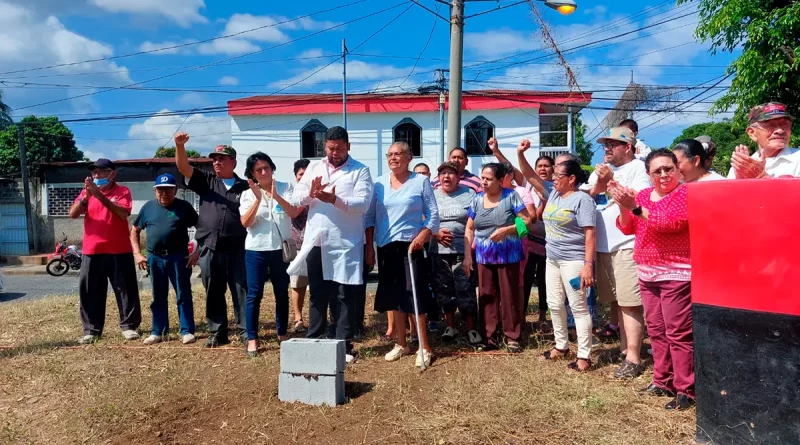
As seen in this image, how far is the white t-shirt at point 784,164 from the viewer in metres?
3.53

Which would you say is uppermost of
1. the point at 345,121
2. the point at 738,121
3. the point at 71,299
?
the point at 345,121

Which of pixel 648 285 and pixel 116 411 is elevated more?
pixel 648 285

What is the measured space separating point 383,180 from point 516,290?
1528 mm

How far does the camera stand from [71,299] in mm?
8391

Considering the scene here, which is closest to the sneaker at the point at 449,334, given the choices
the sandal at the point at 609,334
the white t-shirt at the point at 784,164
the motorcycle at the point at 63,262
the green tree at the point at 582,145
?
the sandal at the point at 609,334

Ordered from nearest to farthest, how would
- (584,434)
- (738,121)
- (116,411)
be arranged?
(584,434), (116,411), (738,121)

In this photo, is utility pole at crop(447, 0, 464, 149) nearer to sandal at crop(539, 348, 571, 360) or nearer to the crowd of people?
the crowd of people

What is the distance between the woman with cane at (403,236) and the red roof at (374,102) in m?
17.1

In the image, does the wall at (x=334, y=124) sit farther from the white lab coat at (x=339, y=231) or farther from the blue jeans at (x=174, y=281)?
the white lab coat at (x=339, y=231)

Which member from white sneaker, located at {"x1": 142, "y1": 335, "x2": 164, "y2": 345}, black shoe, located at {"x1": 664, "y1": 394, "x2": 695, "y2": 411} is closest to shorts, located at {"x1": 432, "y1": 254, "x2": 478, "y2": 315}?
black shoe, located at {"x1": 664, "y1": 394, "x2": 695, "y2": 411}

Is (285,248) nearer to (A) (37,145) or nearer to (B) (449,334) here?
(B) (449,334)

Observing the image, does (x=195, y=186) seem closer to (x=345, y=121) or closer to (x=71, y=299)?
(x=71, y=299)

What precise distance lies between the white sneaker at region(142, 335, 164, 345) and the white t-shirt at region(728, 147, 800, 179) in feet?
17.3

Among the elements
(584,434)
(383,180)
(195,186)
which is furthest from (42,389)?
(584,434)
